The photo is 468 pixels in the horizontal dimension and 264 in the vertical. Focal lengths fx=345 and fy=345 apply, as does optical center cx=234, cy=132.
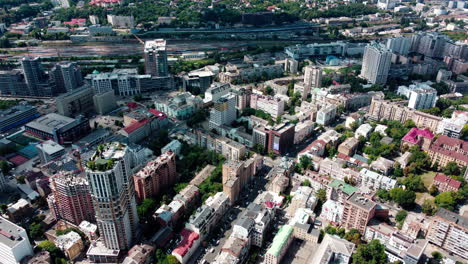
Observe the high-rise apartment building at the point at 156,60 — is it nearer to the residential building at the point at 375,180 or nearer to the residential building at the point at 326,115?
the residential building at the point at 326,115

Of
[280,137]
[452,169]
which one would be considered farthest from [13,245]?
[452,169]

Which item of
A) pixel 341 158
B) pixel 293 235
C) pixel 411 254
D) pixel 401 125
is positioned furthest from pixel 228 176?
pixel 401 125

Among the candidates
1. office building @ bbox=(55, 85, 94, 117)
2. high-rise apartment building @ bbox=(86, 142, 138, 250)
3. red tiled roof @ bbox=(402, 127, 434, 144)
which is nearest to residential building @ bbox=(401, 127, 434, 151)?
red tiled roof @ bbox=(402, 127, 434, 144)

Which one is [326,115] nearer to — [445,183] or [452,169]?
[452,169]

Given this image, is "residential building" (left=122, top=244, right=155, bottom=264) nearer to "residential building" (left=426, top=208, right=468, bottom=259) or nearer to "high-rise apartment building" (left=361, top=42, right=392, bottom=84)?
"residential building" (left=426, top=208, right=468, bottom=259)

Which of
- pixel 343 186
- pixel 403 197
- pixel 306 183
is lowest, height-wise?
pixel 306 183

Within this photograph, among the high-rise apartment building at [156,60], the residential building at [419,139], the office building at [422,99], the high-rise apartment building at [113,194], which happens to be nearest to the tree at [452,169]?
the residential building at [419,139]

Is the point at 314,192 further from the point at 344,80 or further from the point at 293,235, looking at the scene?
the point at 344,80
